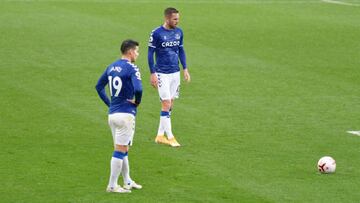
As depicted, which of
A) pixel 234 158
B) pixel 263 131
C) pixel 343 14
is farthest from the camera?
pixel 343 14

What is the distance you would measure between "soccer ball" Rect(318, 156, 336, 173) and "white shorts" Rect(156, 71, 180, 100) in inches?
150

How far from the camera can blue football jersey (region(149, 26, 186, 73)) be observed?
18984 mm

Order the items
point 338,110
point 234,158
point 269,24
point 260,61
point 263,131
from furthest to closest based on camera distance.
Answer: point 269,24 < point 260,61 < point 338,110 < point 263,131 < point 234,158

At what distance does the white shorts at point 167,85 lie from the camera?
19141mm

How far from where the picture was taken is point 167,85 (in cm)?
1916

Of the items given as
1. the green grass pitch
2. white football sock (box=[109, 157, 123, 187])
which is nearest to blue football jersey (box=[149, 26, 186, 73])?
the green grass pitch

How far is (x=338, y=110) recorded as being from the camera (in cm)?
2262

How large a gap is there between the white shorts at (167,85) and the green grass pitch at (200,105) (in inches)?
38.9

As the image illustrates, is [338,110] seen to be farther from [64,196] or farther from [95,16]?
[95,16]

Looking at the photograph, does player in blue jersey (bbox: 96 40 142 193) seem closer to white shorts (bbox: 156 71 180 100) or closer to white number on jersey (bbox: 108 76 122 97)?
white number on jersey (bbox: 108 76 122 97)

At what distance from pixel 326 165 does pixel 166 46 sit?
4318 mm

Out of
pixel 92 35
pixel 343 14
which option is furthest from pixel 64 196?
pixel 343 14

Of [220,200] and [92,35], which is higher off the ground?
[92,35]

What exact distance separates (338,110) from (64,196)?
9480mm
